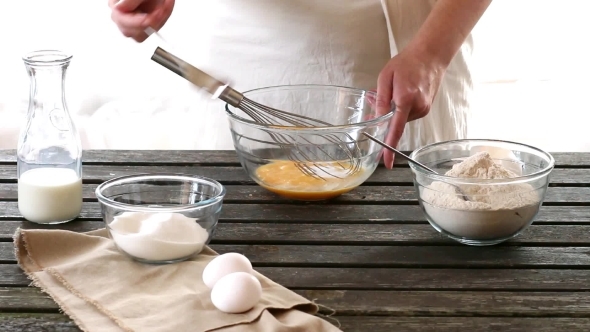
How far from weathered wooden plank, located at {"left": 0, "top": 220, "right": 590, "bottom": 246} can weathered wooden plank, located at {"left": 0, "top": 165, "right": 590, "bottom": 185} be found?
6.9 inches

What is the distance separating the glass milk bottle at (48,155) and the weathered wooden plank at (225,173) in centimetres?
15

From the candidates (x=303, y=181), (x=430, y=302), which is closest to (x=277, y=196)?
(x=303, y=181)

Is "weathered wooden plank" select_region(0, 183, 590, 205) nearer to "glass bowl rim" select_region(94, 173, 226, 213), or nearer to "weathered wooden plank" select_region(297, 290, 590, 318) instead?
"glass bowl rim" select_region(94, 173, 226, 213)

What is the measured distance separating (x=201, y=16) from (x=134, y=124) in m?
1.04

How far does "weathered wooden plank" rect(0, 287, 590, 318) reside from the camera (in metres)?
0.85

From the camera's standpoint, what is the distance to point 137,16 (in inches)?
48.4

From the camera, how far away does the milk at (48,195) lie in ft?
3.50

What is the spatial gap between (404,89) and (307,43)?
350 millimetres

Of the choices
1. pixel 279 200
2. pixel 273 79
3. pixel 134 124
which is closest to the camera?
pixel 279 200

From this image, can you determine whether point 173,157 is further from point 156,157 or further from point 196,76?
point 196,76

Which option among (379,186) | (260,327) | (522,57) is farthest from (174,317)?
(522,57)

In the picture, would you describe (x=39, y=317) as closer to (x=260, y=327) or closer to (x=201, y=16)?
(x=260, y=327)

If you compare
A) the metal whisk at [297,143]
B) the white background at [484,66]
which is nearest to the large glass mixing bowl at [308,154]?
the metal whisk at [297,143]

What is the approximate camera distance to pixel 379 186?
1245mm
